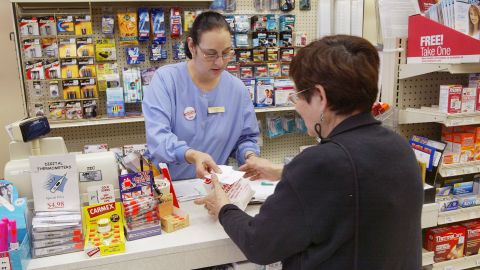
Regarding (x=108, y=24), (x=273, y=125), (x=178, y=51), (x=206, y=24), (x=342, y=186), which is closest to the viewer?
(x=342, y=186)

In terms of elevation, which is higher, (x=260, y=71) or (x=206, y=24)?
(x=206, y=24)

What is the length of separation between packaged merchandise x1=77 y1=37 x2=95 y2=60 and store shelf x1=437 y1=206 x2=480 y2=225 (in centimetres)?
294

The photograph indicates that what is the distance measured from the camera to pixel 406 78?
2.62 m

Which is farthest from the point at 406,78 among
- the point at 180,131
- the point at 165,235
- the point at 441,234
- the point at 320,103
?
the point at 165,235

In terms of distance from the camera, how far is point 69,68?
11.0ft

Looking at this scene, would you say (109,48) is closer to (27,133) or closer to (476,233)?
(27,133)

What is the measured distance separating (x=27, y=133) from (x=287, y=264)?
1271 millimetres

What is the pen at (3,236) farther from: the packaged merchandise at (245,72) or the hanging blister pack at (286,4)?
the hanging blister pack at (286,4)

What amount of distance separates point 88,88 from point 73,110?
0.23 m

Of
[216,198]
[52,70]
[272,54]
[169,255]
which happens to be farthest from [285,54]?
[169,255]

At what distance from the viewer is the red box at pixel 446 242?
260cm

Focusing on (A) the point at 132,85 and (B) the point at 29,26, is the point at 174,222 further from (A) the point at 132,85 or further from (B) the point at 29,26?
(B) the point at 29,26

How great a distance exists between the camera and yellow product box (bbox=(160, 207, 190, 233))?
161 centimetres

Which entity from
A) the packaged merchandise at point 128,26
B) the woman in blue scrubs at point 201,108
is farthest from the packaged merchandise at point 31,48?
the woman in blue scrubs at point 201,108
